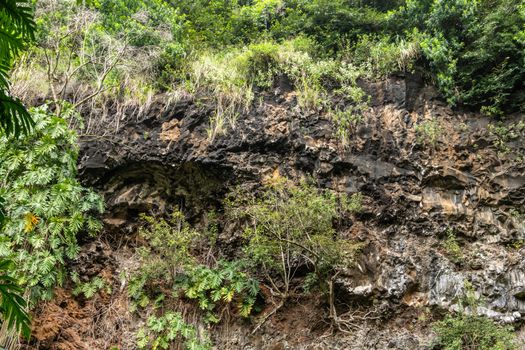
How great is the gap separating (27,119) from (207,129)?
287 inches

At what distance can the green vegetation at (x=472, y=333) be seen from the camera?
590 centimetres

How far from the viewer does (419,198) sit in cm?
777

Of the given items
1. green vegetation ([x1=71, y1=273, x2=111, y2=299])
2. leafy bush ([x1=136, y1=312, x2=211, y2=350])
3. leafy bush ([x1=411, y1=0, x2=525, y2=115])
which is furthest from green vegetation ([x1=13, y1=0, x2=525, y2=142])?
leafy bush ([x1=136, y1=312, x2=211, y2=350])

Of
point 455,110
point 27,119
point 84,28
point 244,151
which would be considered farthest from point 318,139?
point 27,119

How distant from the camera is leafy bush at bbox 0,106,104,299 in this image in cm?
613

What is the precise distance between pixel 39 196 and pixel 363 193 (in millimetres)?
5333

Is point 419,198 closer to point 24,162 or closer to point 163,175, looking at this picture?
point 163,175

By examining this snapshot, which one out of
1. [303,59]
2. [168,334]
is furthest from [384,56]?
[168,334]

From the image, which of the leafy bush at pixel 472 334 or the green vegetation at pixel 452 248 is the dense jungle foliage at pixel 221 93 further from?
the green vegetation at pixel 452 248

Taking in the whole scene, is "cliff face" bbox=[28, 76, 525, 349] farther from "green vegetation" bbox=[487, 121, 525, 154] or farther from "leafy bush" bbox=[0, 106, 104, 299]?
"leafy bush" bbox=[0, 106, 104, 299]

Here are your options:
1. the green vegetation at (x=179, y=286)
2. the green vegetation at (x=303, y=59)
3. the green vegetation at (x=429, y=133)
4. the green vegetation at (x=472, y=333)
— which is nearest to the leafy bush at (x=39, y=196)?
the green vegetation at (x=179, y=286)

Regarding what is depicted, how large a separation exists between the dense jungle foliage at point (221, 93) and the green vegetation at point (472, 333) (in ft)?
0.12

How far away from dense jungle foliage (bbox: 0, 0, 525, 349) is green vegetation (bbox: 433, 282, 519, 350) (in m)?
0.04

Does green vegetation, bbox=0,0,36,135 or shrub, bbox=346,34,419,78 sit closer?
green vegetation, bbox=0,0,36,135
